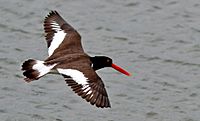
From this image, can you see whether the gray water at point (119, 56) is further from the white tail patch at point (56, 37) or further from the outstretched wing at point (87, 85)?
the outstretched wing at point (87, 85)

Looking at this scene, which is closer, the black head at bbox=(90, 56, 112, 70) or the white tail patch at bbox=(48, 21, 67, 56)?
the black head at bbox=(90, 56, 112, 70)

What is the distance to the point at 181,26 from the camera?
46.4 feet

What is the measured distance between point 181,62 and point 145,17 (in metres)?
1.71

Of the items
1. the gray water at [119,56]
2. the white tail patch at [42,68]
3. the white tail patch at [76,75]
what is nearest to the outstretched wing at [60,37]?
the white tail patch at [42,68]

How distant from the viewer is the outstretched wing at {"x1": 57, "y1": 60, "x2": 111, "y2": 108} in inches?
378

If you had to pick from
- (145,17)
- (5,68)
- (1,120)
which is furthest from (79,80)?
(145,17)

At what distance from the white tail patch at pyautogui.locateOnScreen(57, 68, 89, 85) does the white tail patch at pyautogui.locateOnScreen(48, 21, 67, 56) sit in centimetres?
107

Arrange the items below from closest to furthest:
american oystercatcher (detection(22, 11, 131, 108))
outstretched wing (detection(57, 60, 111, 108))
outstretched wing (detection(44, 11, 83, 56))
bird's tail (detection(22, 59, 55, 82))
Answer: outstretched wing (detection(57, 60, 111, 108)), american oystercatcher (detection(22, 11, 131, 108)), bird's tail (detection(22, 59, 55, 82)), outstretched wing (detection(44, 11, 83, 56))

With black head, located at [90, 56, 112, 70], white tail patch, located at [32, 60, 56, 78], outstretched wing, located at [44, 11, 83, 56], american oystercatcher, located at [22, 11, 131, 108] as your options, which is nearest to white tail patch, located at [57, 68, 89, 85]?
american oystercatcher, located at [22, 11, 131, 108]

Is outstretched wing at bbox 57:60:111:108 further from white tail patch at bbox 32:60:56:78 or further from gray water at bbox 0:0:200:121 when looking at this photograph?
gray water at bbox 0:0:200:121

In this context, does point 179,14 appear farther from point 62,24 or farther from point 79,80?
point 79,80

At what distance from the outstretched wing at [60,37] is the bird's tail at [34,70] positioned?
2.56 ft

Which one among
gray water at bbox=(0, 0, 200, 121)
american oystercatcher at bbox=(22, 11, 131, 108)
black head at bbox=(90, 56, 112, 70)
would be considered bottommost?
gray water at bbox=(0, 0, 200, 121)

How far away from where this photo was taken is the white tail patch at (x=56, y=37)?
11.2m
